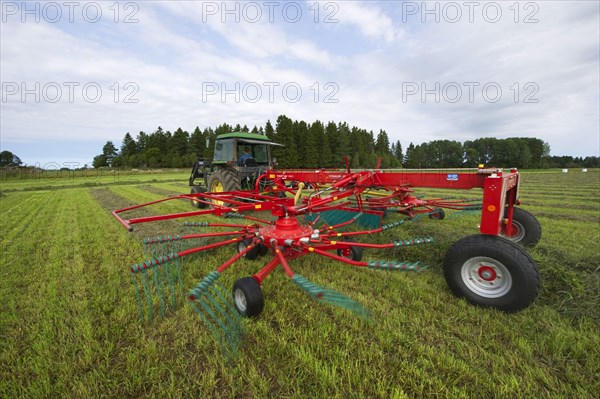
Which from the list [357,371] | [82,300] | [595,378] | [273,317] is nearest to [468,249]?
[595,378]

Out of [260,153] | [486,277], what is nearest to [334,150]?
[260,153]

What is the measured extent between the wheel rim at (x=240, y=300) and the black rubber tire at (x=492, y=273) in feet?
6.20

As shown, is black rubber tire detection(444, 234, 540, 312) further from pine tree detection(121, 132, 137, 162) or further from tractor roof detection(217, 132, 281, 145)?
pine tree detection(121, 132, 137, 162)

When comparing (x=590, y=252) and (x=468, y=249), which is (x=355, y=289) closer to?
(x=468, y=249)

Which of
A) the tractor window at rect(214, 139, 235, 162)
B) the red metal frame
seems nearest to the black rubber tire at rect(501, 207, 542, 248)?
the red metal frame

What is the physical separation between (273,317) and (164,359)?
0.85 m

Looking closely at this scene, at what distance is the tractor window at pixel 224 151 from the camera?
820cm

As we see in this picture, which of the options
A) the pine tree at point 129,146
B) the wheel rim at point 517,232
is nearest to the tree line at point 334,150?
the pine tree at point 129,146

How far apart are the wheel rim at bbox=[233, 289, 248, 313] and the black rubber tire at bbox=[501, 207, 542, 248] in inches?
145

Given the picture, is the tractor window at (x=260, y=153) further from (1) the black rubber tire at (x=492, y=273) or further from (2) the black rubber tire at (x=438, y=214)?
(1) the black rubber tire at (x=492, y=273)

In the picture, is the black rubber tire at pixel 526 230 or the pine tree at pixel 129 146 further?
the pine tree at pixel 129 146

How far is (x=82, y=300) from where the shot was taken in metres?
2.68

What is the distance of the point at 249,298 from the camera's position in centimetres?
227

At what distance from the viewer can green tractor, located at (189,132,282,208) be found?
7.45m
